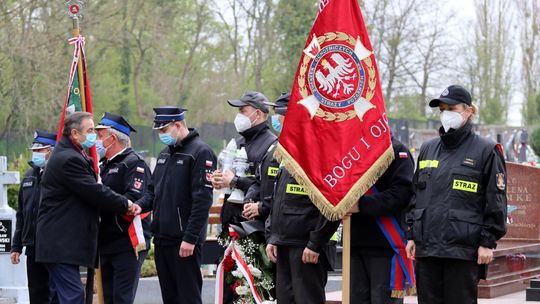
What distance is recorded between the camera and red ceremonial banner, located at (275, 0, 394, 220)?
25.6ft

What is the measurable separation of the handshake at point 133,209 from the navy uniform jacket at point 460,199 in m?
2.89

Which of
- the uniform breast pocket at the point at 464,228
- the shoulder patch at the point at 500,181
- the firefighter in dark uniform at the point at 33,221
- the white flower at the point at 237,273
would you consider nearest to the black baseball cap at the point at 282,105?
the white flower at the point at 237,273

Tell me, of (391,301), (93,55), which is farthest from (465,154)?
(93,55)

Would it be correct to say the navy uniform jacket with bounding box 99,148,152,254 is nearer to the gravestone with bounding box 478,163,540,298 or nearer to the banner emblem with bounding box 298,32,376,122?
the banner emblem with bounding box 298,32,376,122

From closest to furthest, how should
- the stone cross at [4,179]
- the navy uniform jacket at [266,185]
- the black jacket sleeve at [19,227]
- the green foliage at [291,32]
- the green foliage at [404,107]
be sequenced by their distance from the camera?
the navy uniform jacket at [266,185] → the black jacket sleeve at [19,227] → the stone cross at [4,179] → the green foliage at [291,32] → the green foliage at [404,107]

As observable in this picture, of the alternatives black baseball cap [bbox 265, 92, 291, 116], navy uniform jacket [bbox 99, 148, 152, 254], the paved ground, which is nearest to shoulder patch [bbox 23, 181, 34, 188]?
navy uniform jacket [bbox 99, 148, 152, 254]

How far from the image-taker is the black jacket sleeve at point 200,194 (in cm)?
923

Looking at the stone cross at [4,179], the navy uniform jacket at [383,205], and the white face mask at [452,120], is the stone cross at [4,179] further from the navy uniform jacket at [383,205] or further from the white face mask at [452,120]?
the white face mask at [452,120]

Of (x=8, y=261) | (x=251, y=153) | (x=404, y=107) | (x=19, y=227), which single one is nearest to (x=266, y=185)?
(x=251, y=153)

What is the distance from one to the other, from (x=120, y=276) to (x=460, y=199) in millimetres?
3521

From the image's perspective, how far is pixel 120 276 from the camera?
9.59m

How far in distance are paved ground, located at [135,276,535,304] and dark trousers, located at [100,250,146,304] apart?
315 centimetres

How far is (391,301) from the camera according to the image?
7.73m

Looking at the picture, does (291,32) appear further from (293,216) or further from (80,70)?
(293,216)
